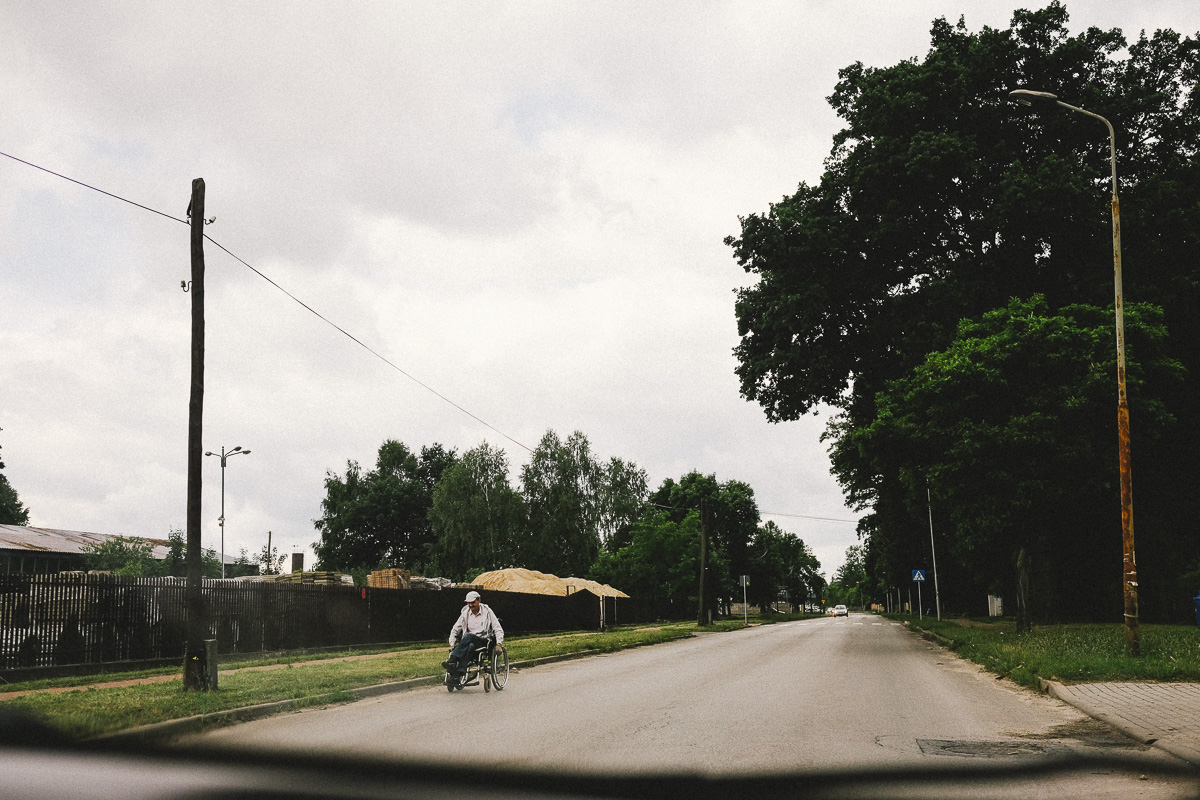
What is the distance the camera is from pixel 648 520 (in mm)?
54438

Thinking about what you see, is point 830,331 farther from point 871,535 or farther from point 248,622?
point 871,535

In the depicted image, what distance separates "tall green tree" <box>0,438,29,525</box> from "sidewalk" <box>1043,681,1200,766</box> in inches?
3121

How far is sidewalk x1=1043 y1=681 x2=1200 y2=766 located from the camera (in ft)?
23.8

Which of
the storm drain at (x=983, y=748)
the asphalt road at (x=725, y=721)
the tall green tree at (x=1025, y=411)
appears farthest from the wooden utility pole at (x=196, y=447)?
the tall green tree at (x=1025, y=411)

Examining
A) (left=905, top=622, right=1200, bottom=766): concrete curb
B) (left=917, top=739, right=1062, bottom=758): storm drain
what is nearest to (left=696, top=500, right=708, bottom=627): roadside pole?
(left=905, top=622, right=1200, bottom=766): concrete curb

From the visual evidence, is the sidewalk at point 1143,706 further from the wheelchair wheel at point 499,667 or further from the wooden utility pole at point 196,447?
the wooden utility pole at point 196,447

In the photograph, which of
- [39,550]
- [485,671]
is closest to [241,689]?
[485,671]

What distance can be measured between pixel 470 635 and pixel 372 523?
68.8 metres

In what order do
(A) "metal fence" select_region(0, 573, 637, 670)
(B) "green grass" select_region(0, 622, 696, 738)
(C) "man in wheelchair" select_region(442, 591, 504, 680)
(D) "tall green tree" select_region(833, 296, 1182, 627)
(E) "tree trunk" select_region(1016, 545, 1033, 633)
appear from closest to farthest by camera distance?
(B) "green grass" select_region(0, 622, 696, 738), (C) "man in wheelchair" select_region(442, 591, 504, 680), (A) "metal fence" select_region(0, 573, 637, 670), (D) "tall green tree" select_region(833, 296, 1182, 627), (E) "tree trunk" select_region(1016, 545, 1033, 633)

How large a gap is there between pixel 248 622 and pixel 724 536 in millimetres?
67887

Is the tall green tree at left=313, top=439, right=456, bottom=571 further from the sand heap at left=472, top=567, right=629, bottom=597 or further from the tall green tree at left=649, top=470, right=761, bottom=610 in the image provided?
the sand heap at left=472, top=567, right=629, bottom=597

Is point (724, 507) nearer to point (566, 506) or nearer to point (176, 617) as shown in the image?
point (566, 506)

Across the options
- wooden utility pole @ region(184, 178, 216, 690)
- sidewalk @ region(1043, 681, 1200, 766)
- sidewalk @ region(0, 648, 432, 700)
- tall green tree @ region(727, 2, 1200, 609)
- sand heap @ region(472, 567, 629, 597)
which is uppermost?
tall green tree @ region(727, 2, 1200, 609)

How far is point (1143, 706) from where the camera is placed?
31.4ft
